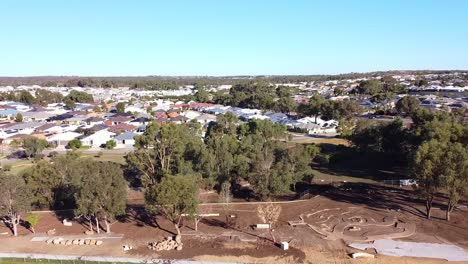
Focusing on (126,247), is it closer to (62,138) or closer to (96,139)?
(96,139)

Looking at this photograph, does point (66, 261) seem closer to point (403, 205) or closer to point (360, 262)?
point (360, 262)

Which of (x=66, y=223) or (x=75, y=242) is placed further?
(x=66, y=223)

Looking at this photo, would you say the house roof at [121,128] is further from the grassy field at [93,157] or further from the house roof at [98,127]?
the grassy field at [93,157]

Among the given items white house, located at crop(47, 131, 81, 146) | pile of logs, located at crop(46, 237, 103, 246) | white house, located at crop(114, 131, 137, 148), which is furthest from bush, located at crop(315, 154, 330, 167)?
white house, located at crop(47, 131, 81, 146)

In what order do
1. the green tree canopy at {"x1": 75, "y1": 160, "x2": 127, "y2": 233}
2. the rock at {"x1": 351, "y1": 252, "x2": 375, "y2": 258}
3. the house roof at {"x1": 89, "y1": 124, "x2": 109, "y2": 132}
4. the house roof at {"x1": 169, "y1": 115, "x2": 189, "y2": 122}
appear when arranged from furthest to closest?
1. the house roof at {"x1": 169, "y1": 115, "x2": 189, "y2": 122}
2. the house roof at {"x1": 89, "y1": 124, "x2": 109, "y2": 132}
3. the green tree canopy at {"x1": 75, "y1": 160, "x2": 127, "y2": 233}
4. the rock at {"x1": 351, "y1": 252, "x2": 375, "y2": 258}

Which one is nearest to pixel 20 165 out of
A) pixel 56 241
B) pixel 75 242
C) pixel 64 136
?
pixel 64 136

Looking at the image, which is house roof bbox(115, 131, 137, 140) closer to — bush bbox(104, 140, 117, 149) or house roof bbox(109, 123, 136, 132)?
bush bbox(104, 140, 117, 149)

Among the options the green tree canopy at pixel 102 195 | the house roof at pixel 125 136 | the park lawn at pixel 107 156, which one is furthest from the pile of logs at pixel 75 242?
the house roof at pixel 125 136

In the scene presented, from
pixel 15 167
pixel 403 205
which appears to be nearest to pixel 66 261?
pixel 403 205
